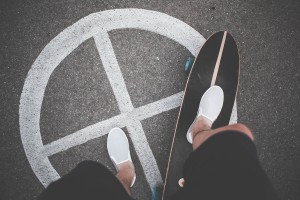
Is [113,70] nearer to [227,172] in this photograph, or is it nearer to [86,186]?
[86,186]

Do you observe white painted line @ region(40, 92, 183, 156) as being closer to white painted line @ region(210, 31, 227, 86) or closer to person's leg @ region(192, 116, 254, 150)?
person's leg @ region(192, 116, 254, 150)

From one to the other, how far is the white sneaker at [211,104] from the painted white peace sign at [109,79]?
1.24 ft

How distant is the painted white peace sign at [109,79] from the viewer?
7.72 ft

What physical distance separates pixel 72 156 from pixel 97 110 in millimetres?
534

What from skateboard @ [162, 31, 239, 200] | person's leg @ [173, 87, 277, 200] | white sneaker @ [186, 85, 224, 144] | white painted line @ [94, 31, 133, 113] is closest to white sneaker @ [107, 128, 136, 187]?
white painted line @ [94, 31, 133, 113]

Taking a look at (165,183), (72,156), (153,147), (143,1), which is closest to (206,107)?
(153,147)

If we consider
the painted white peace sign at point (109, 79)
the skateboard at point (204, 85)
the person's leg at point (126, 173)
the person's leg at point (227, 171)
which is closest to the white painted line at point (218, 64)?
the skateboard at point (204, 85)

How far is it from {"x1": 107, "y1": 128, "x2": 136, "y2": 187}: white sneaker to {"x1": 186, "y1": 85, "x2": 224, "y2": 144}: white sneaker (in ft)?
2.05

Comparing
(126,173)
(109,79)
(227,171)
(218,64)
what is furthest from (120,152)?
(218,64)

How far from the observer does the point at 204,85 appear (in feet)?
7.73

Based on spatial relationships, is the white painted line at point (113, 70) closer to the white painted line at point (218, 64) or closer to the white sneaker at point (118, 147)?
the white sneaker at point (118, 147)

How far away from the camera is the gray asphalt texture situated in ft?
7.74

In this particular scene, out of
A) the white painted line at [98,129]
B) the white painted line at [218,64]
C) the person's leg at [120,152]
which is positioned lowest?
the person's leg at [120,152]

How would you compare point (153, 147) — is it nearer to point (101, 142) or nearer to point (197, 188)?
point (101, 142)
